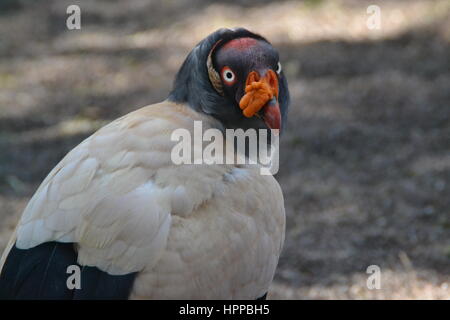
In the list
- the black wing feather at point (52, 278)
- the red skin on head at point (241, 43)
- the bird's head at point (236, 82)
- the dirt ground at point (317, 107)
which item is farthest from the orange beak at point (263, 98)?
the dirt ground at point (317, 107)

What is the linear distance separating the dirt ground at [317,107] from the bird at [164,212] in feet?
4.95

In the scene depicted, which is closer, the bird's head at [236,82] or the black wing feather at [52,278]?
the black wing feather at [52,278]

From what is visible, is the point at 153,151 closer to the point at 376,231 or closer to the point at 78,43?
the point at 376,231

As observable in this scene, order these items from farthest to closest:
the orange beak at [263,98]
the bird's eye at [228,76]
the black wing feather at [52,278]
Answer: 1. the bird's eye at [228,76]
2. the orange beak at [263,98]
3. the black wing feather at [52,278]

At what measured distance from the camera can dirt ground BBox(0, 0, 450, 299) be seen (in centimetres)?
482

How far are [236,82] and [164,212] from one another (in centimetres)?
69

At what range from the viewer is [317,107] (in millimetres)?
6707

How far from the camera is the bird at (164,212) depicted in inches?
108

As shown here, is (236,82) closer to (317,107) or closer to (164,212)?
(164,212)

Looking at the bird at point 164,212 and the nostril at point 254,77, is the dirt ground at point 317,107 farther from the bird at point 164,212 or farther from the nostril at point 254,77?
the nostril at point 254,77

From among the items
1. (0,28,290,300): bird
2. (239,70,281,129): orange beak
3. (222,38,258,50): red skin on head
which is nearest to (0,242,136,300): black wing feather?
(0,28,290,300): bird

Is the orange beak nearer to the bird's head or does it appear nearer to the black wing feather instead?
the bird's head

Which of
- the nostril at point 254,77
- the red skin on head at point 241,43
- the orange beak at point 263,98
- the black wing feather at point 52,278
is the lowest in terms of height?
the black wing feather at point 52,278
